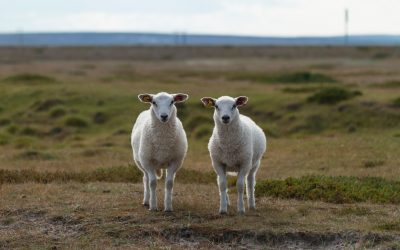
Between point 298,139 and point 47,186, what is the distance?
11588mm

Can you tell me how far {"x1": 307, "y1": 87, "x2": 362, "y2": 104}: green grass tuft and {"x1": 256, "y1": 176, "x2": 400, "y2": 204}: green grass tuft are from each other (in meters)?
13.7

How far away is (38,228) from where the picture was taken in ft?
36.0

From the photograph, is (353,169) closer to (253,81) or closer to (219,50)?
(253,81)

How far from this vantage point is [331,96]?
93.2 feet

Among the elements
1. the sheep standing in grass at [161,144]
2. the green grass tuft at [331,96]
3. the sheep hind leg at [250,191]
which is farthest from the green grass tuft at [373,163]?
the green grass tuft at [331,96]

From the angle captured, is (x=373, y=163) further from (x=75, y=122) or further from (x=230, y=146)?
(x=75, y=122)

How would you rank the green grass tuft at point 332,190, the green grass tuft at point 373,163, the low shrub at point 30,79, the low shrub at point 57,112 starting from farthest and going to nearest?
1. the low shrub at point 30,79
2. the low shrub at point 57,112
3. the green grass tuft at point 373,163
4. the green grass tuft at point 332,190

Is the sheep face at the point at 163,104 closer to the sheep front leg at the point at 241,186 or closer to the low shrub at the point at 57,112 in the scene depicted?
the sheep front leg at the point at 241,186

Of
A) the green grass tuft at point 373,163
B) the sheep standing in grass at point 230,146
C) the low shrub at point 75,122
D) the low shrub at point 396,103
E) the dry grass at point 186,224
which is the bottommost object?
the low shrub at point 75,122

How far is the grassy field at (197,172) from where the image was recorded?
34.0 feet

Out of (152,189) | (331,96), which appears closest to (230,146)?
(152,189)

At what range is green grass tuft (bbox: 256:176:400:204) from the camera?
1327cm

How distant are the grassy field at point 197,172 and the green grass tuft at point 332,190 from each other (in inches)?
1.1

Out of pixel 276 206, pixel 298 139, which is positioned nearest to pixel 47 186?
pixel 276 206
